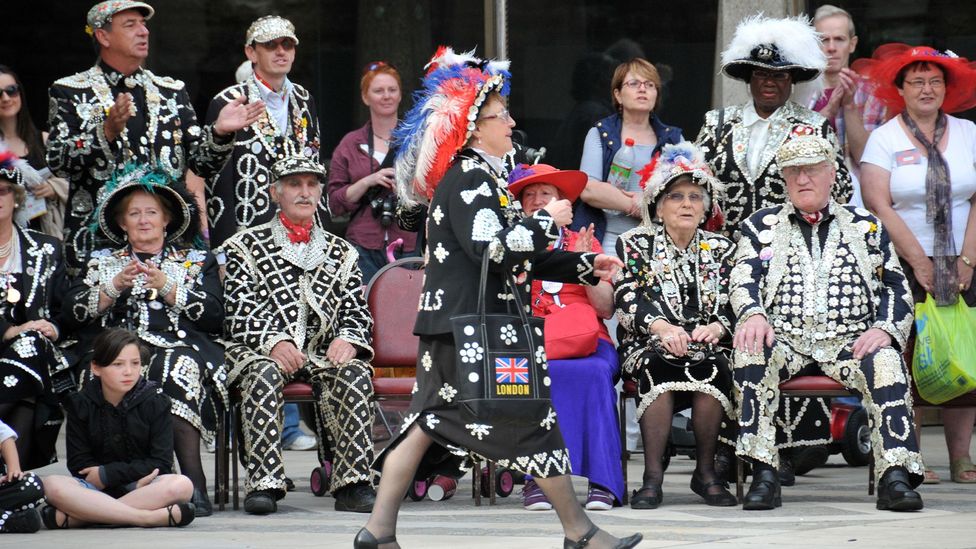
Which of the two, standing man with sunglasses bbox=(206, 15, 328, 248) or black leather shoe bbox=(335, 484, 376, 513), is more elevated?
standing man with sunglasses bbox=(206, 15, 328, 248)

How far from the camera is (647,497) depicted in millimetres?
7391

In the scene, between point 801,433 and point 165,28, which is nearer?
point 801,433

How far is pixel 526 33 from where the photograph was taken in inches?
428

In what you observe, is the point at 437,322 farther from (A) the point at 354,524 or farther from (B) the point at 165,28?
(B) the point at 165,28

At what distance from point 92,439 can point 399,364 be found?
1.70m

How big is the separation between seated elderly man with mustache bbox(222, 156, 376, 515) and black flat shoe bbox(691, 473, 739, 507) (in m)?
1.48

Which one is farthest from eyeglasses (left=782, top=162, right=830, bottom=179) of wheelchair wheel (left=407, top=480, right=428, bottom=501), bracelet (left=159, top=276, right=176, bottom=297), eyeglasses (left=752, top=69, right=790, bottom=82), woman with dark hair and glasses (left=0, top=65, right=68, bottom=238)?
woman with dark hair and glasses (left=0, top=65, right=68, bottom=238)

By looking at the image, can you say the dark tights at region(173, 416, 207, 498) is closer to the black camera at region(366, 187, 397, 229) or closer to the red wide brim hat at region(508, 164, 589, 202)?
the red wide brim hat at region(508, 164, 589, 202)

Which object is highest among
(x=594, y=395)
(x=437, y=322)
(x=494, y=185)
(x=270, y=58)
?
(x=270, y=58)

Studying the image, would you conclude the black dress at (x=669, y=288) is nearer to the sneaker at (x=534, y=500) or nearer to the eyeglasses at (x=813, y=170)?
the eyeglasses at (x=813, y=170)

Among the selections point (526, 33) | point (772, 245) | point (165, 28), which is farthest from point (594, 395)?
point (165, 28)

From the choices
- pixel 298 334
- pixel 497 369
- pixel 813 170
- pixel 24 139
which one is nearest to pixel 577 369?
pixel 298 334

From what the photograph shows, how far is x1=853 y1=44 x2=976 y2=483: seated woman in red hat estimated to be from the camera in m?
8.27

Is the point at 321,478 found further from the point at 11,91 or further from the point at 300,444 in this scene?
the point at 11,91
